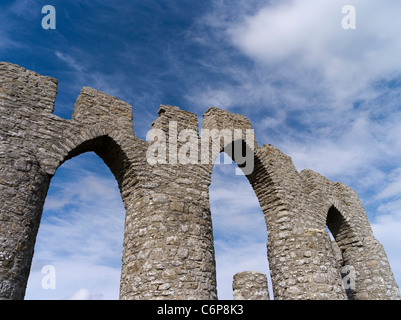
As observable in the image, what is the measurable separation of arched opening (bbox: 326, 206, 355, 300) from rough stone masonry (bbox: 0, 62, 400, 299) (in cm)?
213

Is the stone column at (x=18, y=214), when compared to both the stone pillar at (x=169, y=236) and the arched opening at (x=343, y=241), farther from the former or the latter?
the arched opening at (x=343, y=241)

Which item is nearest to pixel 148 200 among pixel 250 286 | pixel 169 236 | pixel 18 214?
pixel 169 236

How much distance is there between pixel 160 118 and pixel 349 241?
8.59 m

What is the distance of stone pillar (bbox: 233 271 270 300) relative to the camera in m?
6.94

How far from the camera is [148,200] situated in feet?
21.3

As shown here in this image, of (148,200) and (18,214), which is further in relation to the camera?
(148,200)

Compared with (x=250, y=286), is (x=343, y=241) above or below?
above

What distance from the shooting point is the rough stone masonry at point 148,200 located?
522 cm

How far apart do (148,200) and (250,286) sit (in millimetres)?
3010

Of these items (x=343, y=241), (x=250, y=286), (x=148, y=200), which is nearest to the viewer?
(x=148, y=200)

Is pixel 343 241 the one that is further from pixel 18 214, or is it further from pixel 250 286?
pixel 18 214

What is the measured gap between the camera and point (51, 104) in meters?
6.41

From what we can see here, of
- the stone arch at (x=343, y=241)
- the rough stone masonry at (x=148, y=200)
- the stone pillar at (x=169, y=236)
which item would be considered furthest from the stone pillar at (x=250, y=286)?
the stone arch at (x=343, y=241)
